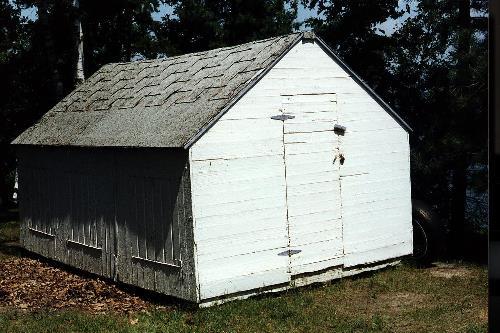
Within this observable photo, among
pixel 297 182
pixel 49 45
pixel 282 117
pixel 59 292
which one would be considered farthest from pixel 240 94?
pixel 49 45

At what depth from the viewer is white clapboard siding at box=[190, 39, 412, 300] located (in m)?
10.1

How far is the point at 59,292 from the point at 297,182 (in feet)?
16.2

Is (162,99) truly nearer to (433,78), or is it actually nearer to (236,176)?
(236,176)

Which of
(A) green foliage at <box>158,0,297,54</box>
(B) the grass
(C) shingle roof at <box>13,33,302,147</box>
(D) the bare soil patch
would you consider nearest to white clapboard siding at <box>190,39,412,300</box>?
(C) shingle roof at <box>13,33,302,147</box>

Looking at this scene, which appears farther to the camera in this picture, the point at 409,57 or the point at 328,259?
the point at 409,57

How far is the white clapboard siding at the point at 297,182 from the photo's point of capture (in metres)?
10.1

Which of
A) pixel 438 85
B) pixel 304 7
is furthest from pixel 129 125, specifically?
pixel 304 7

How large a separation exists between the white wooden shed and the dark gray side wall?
3cm

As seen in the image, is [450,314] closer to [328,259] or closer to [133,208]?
[328,259]

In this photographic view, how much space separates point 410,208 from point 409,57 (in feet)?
27.3

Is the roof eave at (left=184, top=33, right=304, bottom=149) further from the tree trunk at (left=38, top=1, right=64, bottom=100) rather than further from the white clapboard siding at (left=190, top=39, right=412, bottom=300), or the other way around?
the tree trunk at (left=38, top=1, right=64, bottom=100)

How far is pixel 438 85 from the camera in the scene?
18.2 metres

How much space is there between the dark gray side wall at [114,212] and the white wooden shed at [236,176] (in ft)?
0.11

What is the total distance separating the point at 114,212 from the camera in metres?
11.9
